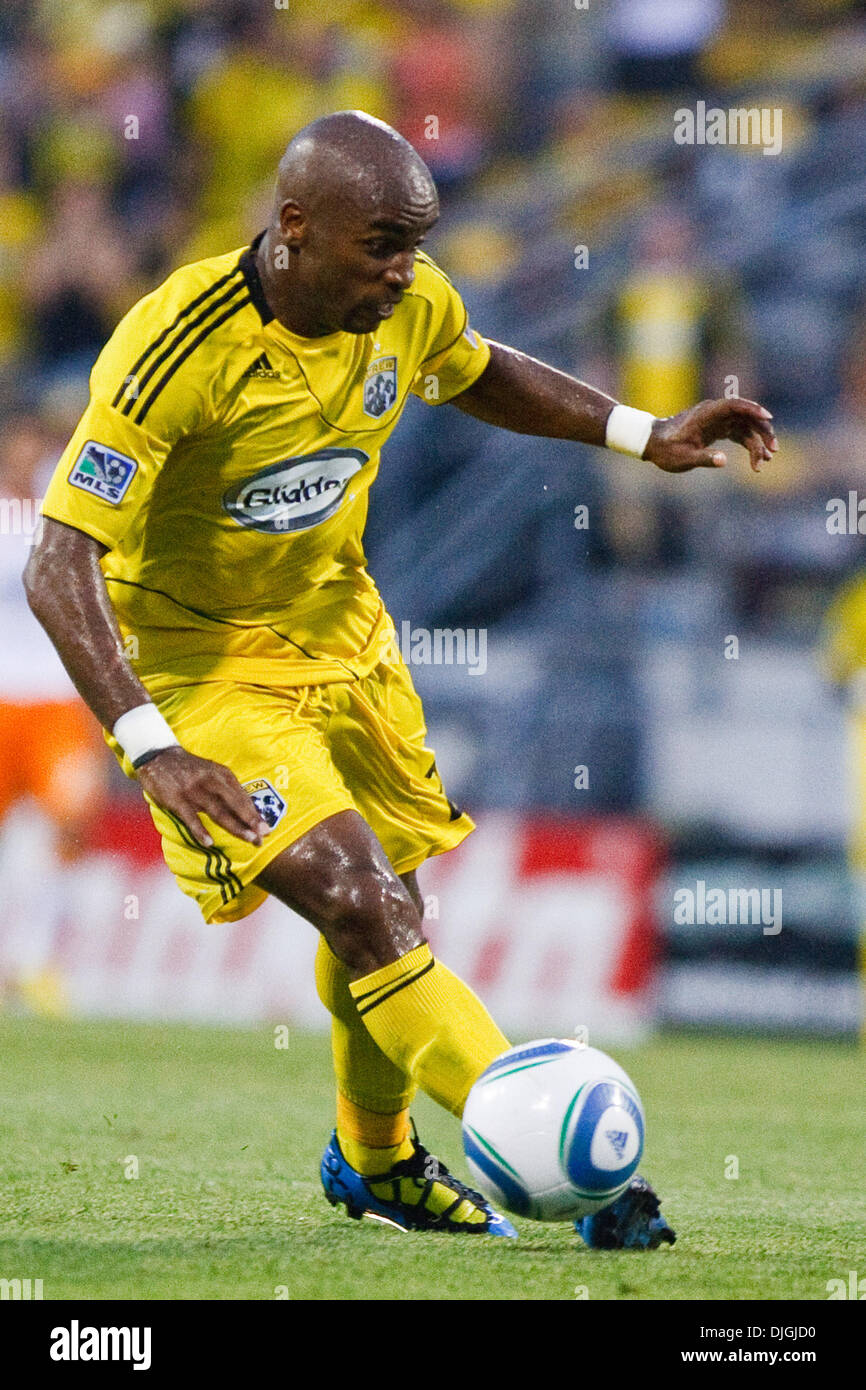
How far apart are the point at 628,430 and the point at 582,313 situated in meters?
5.90

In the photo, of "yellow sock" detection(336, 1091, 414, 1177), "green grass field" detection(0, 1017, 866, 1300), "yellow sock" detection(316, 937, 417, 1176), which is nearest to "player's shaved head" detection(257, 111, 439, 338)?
"yellow sock" detection(316, 937, 417, 1176)

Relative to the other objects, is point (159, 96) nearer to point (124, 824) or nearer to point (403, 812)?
point (124, 824)

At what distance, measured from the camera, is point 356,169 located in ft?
12.1

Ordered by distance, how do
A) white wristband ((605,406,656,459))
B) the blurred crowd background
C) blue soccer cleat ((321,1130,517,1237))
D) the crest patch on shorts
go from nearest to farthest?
the crest patch on shorts → blue soccer cleat ((321,1130,517,1237)) → white wristband ((605,406,656,459)) → the blurred crowd background

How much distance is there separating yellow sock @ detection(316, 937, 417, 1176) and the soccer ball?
A: 736mm

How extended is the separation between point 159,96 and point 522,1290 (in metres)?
10.7

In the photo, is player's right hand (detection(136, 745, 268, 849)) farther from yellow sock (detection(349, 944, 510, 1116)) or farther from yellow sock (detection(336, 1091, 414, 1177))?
yellow sock (detection(336, 1091, 414, 1177))

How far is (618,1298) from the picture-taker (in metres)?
3.39

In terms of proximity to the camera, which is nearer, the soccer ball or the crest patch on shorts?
the soccer ball

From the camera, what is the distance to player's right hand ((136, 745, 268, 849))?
135 inches

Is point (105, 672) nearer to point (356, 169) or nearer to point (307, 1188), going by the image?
point (356, 169)

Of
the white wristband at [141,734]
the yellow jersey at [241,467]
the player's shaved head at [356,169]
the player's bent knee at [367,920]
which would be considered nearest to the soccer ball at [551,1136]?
the player's bent knee at [367,920]

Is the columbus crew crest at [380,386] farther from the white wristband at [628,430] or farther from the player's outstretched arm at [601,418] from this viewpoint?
the white wristband at [628,430]

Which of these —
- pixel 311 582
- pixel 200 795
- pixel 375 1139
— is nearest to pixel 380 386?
pixel 311 582
